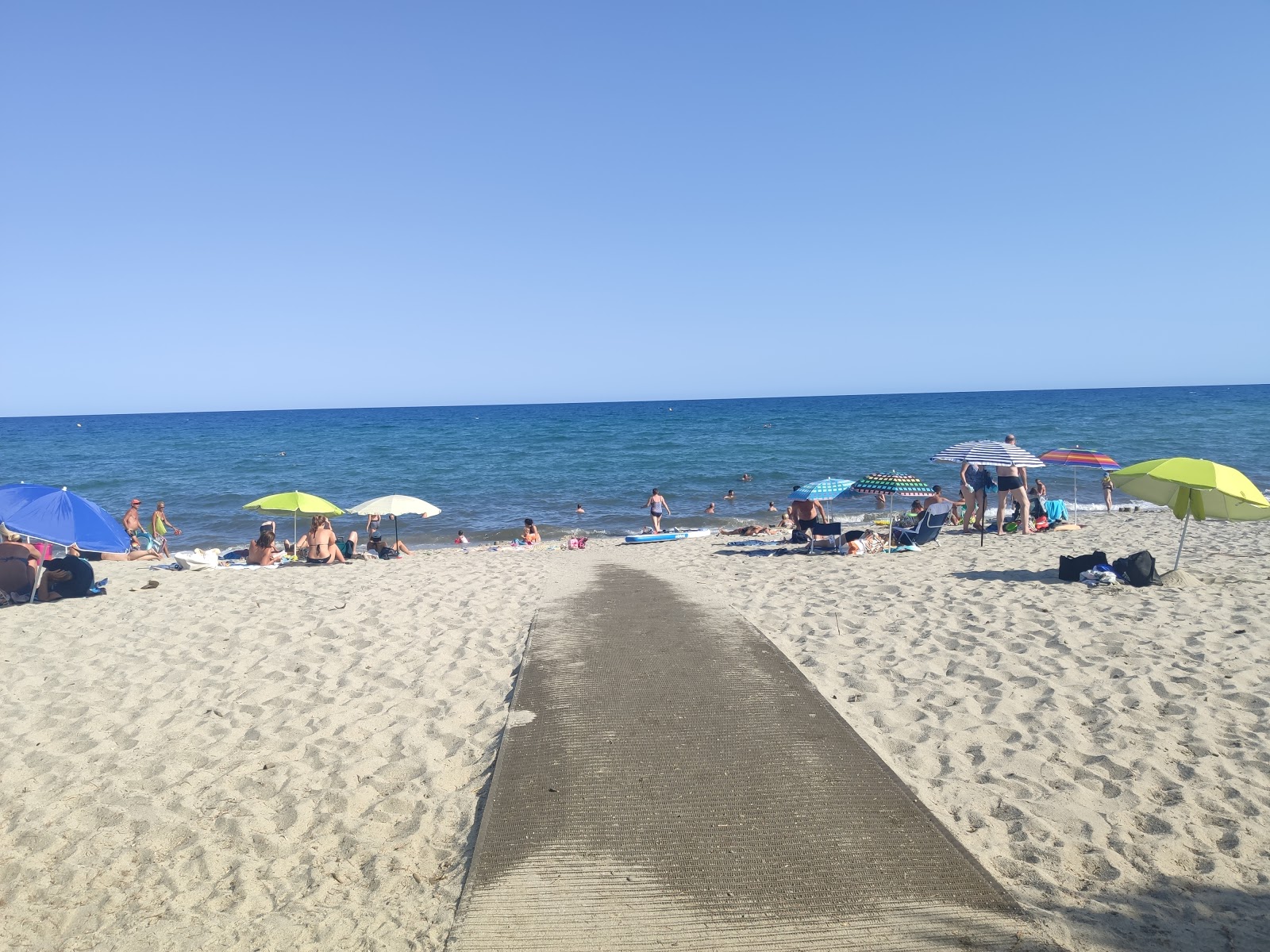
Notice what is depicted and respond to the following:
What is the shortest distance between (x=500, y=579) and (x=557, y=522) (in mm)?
11474

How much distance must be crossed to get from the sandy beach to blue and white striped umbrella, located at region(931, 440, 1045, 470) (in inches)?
139

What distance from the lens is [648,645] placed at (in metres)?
7.54

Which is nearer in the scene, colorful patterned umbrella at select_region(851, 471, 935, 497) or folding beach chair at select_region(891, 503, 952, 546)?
folding beach chair at select_region(891, 503, 952, 546)

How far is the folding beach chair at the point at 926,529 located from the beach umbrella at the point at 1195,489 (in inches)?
153

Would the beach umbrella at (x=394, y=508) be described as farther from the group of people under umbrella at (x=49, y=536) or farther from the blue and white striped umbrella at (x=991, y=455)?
the blue and white striped umbrella at (x=991, y=455)

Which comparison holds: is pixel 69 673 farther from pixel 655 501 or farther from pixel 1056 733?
pixel 655 501

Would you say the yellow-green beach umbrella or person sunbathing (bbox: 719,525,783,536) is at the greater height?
the yellow-green beach umbrella

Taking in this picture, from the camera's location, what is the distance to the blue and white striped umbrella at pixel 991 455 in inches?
524

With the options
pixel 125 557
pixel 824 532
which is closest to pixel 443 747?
pixel 824 532

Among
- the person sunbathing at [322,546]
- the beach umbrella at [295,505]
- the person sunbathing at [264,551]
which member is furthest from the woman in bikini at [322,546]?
the person sunbathing at [264,551]

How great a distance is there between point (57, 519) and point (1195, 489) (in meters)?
13.7

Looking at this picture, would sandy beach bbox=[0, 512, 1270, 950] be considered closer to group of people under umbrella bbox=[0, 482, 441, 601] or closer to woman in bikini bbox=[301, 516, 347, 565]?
group of people under umbrella bbox=[0, 482, 441, 601]

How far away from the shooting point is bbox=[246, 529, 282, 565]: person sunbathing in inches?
553

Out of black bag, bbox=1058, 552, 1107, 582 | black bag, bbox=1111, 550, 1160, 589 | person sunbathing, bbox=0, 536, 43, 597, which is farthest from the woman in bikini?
black bag, bbox=1111, 550, 1160, 589
